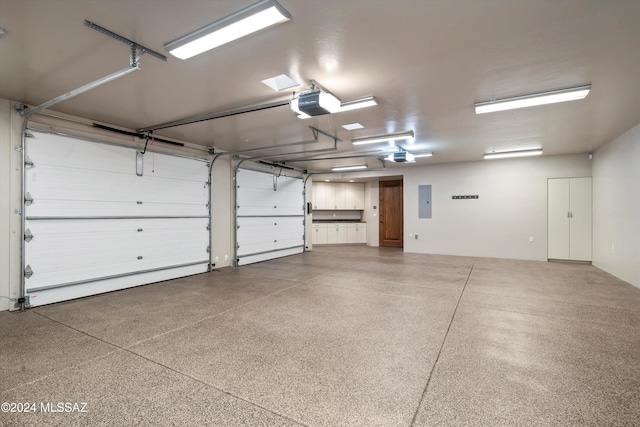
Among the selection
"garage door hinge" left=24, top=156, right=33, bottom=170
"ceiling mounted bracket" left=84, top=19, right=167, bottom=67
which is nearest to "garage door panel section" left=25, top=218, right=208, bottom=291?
"garage door hinge" left=24, top=156, right=33, bottom=170

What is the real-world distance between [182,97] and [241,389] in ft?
11.9

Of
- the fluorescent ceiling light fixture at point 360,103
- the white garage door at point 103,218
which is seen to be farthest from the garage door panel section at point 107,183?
the fluorescent ceiling light fixture at point 360,103

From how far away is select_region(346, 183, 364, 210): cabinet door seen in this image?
1285 centimetres

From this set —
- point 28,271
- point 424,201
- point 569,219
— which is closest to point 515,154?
A: point 569,219

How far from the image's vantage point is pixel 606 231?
268 inches

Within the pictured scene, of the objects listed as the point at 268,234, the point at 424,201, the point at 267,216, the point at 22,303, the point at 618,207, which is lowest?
the point at 22,303

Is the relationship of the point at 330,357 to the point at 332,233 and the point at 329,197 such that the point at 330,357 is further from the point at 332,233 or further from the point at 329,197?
the point at 329,197

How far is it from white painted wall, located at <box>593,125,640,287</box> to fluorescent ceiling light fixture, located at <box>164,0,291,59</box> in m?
6.63

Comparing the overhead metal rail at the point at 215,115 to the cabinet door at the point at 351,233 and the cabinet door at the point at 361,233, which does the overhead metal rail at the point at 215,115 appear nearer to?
the cabinet door at the point at 351,233

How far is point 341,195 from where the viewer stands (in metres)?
12.8

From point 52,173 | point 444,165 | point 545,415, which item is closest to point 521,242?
point 444,165

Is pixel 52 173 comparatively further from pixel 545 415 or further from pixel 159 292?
pixel 545 415

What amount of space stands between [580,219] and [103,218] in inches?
426

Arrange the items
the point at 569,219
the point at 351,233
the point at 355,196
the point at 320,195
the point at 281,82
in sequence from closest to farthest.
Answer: the point at 281,82 < the point at 569,219 < the point at 320,195 < the point at 351,233 < the point at 355,196
